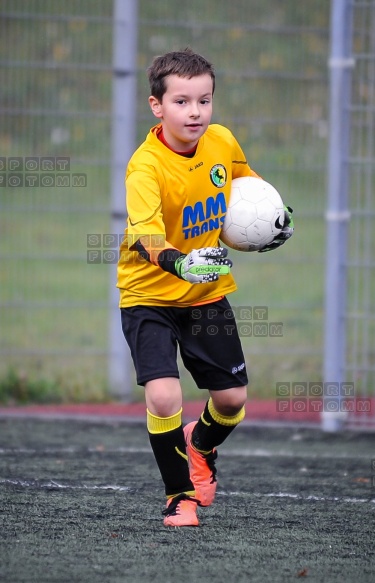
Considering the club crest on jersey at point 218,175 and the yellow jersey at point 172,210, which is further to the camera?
the club crest on jersey at point 218,175

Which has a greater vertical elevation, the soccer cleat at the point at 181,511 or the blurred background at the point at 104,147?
the blurred background at the point at 104,147

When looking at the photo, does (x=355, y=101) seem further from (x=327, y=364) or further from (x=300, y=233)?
(x=327, y=364)

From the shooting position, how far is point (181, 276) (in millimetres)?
3857

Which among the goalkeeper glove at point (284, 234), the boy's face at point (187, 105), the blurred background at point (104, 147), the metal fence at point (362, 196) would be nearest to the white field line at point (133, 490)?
the goalkeeper glove at point (284, 234)

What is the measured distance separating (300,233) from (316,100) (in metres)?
0.93

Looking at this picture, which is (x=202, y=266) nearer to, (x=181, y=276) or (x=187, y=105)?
(x=181, y=276)

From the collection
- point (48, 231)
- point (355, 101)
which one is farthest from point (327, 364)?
point (48, 231)

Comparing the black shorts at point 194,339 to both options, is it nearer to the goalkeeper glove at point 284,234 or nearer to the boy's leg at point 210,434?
the boy's leg at point 210,434

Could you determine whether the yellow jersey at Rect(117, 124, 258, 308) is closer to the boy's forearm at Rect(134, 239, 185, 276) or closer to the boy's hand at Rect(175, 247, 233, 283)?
the boy's forearm at Rect(134, 239, 185, 276)

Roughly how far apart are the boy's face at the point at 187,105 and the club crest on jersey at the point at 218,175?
217mm

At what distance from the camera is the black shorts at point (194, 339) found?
4.15 m

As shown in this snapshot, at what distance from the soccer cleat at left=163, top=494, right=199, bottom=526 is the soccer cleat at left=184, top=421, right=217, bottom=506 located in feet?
0.97

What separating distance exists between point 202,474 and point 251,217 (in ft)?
3.62

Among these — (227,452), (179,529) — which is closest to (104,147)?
(227,452)
